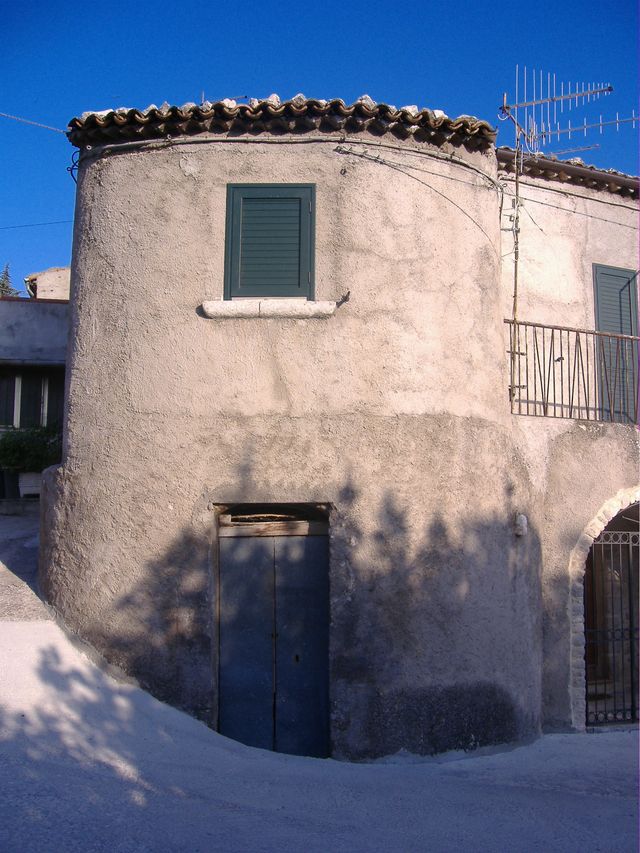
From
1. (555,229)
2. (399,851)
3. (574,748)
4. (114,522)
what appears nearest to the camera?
(399,851)

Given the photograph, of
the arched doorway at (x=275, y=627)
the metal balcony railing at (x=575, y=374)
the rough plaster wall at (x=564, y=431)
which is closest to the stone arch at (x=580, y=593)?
the rough plaster wall at (x=564, y=431)

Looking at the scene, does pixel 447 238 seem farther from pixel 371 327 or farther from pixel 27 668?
pixel 27 668

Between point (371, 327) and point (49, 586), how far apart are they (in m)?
4.07

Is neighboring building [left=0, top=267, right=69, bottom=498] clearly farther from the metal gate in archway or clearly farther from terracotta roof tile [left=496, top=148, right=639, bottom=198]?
the metal gate in archway

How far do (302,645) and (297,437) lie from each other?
200 cm

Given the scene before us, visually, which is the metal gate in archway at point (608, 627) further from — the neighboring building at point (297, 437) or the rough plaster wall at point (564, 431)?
the neighboring building at point (297, 437)

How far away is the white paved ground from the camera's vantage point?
533 cm

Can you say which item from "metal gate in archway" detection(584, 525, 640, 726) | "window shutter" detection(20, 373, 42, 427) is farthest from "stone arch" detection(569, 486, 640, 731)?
"window shutter" detection(20, 373, 42, 427)

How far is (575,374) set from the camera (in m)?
10.4

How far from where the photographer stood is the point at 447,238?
8375 mm

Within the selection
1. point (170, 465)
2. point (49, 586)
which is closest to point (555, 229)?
point (170, 465)

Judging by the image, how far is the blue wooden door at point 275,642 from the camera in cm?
767

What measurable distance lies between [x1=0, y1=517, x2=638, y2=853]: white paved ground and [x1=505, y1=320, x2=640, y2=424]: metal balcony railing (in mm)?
4072

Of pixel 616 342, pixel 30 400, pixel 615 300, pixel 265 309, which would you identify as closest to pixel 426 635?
pixel 265 309
